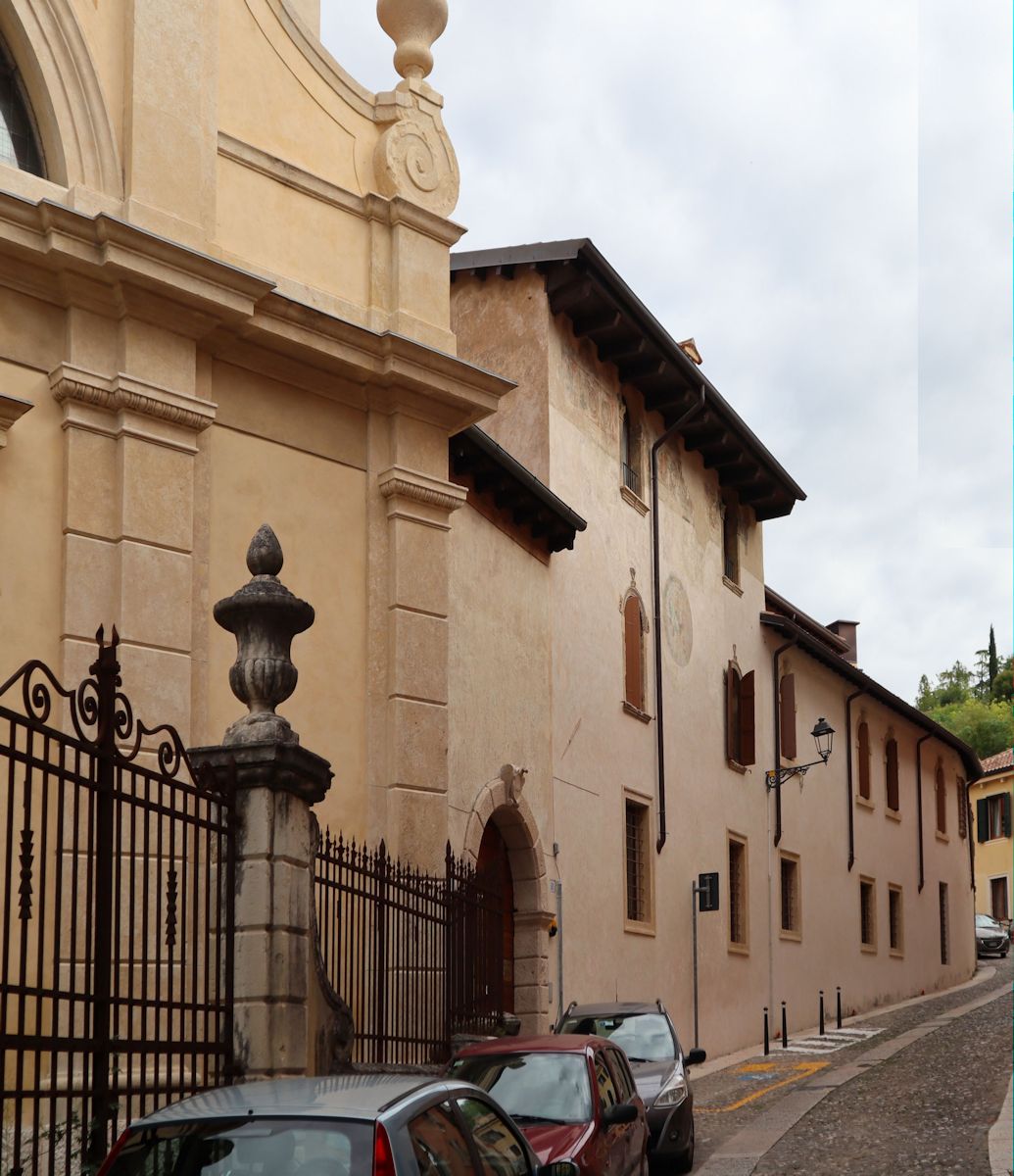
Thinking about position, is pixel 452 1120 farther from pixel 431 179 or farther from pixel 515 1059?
pixel 431 179

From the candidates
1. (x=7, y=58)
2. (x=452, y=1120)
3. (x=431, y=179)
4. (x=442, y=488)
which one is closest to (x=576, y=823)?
(x=442, y=488)

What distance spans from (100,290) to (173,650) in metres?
2.94

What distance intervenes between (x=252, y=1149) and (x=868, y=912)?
1327 inches

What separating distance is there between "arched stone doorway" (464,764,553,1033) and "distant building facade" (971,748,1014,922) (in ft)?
133

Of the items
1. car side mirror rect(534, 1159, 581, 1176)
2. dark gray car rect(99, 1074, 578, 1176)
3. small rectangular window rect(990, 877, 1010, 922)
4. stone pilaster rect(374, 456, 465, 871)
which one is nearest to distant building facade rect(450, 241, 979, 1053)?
stone pilaster rect(374, 456, 465, 871)

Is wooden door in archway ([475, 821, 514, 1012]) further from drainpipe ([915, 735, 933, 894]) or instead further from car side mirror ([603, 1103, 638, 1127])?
drainpipe ([915, 735, 933, 894])

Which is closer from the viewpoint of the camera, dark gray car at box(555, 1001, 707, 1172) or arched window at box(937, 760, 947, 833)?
dark gray car at box(555, 1001, 707, 1172)

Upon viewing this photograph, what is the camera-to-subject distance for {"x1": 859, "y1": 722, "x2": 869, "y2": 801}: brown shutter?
125 feet

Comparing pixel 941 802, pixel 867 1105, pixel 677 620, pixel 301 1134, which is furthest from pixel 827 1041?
pixel 301 1134

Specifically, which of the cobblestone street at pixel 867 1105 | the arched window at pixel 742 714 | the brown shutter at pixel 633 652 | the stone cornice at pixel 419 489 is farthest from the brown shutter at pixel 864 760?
the stone cornice at pixel 419 489

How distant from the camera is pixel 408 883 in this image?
14.2 meters

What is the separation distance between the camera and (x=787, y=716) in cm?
3306

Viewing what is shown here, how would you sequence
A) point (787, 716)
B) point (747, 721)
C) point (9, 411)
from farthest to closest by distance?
point (787, 716) → point (747, 721) → point (9, 411)

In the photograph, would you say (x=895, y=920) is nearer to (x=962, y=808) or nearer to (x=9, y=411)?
(x=962, y=808)
